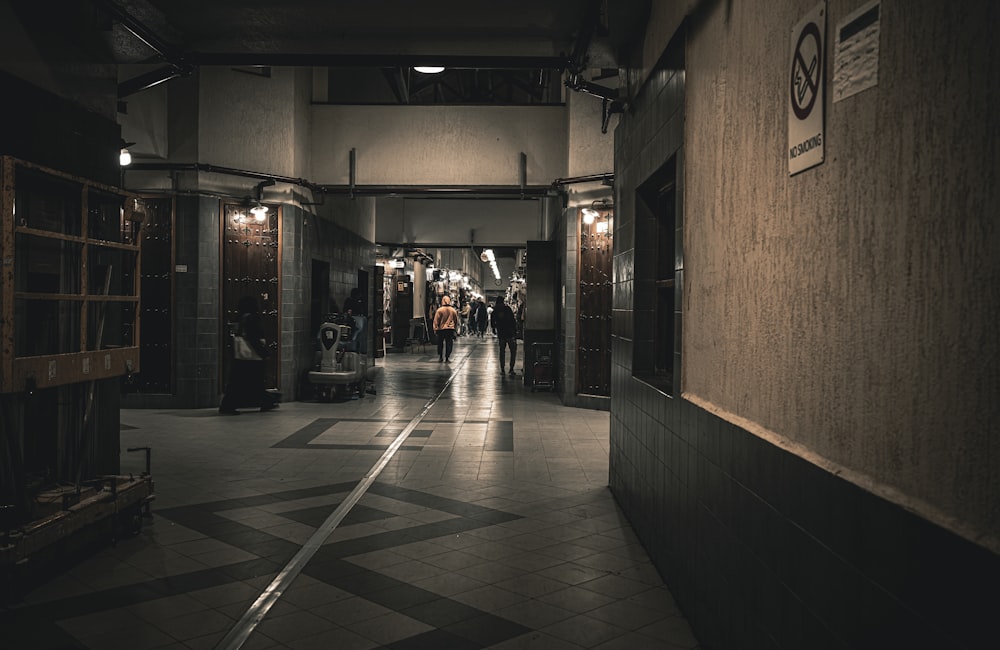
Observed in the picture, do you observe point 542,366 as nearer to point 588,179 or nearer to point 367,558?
point 588,179

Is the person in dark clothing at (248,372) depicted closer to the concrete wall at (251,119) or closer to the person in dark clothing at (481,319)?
the concrete wall at (251,119)

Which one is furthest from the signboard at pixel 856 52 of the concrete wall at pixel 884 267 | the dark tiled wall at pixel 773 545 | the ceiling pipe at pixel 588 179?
the ceiling pipe at pixel 588 179

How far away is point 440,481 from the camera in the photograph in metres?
7.01

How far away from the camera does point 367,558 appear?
4.87 metres

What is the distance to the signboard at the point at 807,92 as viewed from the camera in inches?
91.9

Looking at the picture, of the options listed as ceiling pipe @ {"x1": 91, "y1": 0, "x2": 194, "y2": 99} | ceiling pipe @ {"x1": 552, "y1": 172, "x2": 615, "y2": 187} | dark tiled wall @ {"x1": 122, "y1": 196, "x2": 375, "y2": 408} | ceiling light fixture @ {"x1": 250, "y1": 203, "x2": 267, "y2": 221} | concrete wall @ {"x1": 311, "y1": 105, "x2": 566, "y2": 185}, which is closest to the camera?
ceiling pipe @ {"x1": 91, "y1": 0, "x2": 194, "y2": 99}

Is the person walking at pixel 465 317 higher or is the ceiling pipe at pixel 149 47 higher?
the ceiling pipe at pixel 149 47

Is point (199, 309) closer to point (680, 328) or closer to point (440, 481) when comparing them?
point (440, 481)

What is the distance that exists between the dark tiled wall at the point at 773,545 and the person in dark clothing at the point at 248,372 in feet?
23.4

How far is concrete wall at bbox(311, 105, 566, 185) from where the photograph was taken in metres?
13.5

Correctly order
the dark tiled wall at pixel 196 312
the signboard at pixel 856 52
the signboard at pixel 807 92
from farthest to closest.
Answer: the dark tiled wall at pixel 196 312
the signboard at pixel 807 92
the signboard at pixel 856 52

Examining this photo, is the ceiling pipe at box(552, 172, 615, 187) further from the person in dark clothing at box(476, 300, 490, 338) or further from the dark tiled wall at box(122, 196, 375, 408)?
the person in dark clothing at box(476, 300, 490, 338)

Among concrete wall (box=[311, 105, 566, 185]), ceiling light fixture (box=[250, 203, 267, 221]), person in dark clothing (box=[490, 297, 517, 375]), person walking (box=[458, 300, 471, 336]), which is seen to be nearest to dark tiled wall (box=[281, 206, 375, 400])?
ceiling light fixture (box=[250, 203, 267, 221])

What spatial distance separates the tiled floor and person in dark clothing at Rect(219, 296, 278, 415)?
2.10m
